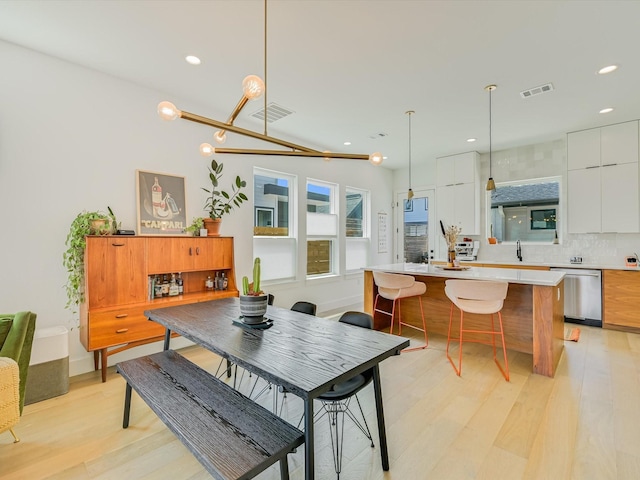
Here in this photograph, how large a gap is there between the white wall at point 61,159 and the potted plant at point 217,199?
0.64 feet

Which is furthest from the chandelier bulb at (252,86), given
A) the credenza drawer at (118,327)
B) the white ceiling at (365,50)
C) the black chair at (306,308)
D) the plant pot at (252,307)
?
the credenza drawer at (118,327)

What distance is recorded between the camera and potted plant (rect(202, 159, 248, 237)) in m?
3.58

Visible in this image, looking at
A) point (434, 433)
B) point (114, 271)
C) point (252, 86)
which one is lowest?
point (434, 433)

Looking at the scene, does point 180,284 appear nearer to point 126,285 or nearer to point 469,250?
point 126,285

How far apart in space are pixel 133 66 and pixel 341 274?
13.8ft

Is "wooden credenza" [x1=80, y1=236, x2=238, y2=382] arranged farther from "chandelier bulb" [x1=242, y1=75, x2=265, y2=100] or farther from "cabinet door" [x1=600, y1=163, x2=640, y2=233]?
"cabinet door" [x1=600, y1=163, x2=640, y2=233]

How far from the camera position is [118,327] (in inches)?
108

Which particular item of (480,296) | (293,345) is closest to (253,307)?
(293,345)

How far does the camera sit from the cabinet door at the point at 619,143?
4184 millimetres

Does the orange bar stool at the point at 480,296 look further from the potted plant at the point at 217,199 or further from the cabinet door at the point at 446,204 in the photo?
the cabinet door at the point at 446,204

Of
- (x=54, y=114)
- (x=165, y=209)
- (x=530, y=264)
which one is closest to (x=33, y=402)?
(x=165, y=209)

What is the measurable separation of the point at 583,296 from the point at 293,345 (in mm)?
4864

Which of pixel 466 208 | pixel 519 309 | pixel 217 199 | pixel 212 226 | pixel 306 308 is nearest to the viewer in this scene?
pixel 306 308

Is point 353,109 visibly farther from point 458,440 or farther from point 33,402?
point 33,402
